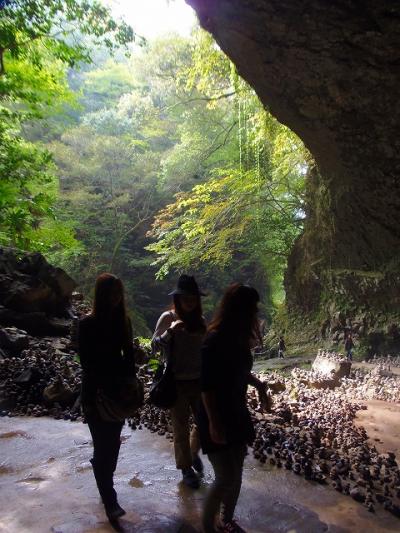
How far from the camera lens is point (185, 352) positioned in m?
3.12

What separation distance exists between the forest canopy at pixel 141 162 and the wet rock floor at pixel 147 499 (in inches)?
220

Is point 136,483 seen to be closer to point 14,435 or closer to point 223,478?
point 223,478

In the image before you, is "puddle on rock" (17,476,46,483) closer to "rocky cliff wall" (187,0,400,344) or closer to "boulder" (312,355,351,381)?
"boulder" (312,355,351,381)

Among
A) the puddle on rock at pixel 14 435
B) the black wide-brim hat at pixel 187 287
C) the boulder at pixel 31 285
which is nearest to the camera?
the black wide-brim hat at pixel 187 287

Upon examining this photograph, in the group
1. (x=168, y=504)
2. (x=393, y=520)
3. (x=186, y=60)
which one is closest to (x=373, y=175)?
(x=393, y=520)

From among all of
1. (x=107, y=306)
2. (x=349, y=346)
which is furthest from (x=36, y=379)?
(x=349, y=346)

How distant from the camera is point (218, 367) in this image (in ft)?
7.50

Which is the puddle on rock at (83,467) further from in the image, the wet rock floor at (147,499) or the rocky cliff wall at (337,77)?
the rocky cliff wall at (337,77)

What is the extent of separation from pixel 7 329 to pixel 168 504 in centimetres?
577

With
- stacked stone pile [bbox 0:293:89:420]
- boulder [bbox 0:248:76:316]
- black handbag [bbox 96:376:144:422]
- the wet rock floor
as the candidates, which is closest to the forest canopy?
boulder [bbox 0:248:76:316]

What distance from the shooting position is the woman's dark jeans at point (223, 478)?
7.67ft

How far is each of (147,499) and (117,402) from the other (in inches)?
37.6

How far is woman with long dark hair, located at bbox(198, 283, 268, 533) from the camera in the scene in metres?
2.29

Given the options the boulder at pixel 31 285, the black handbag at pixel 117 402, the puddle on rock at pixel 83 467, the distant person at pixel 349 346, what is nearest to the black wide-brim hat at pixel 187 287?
the black handbag at pixel 117 402
